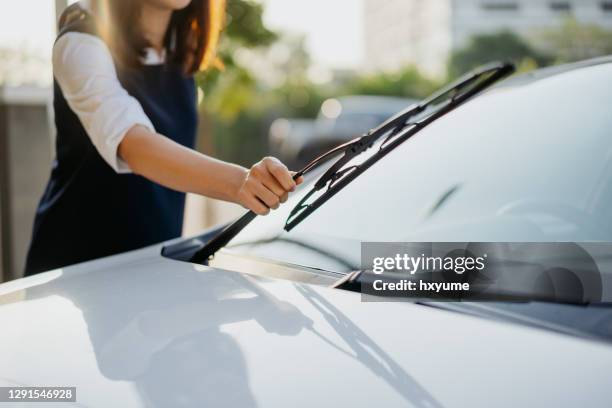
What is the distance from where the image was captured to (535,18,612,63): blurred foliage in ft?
42.1

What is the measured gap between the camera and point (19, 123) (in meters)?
3.63

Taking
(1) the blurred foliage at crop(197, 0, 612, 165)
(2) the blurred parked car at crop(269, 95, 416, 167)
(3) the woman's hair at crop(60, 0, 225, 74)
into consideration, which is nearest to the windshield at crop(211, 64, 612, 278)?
(3) the woman's hair at crop(60, 0, 225, 74)

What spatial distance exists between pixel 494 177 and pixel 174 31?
2.94 feet

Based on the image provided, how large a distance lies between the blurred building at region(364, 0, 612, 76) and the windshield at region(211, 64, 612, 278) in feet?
103

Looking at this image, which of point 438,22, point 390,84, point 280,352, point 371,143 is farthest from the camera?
point 438,22

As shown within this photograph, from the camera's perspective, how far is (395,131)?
1572 millimetres

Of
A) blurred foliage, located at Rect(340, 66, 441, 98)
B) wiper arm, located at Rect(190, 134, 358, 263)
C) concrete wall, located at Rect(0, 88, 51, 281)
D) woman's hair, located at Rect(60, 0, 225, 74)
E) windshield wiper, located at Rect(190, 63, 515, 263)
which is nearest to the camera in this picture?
windshield wiper, located at Rect(190, 63, 515, 263)

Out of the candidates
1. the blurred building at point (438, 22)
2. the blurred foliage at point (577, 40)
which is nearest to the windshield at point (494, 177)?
the blurred foliage at point (577, 40)

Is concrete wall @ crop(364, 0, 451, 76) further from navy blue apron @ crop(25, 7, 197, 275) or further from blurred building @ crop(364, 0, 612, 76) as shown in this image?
navy blue apron @ crop(25, 7, 197, 275)

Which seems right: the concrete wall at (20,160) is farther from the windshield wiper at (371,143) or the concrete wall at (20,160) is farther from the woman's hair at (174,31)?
the windshield wiper at (371,143)

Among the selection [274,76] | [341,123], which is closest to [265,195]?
[341,123]

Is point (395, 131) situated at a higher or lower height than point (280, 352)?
higher

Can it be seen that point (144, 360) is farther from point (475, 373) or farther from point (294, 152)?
point (294, 152)

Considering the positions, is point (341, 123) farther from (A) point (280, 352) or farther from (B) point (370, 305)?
(A) point (280, 352)
